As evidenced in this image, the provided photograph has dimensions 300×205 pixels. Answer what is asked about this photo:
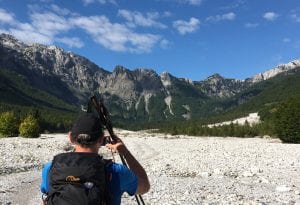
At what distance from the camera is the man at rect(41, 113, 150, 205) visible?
5887 millimetres

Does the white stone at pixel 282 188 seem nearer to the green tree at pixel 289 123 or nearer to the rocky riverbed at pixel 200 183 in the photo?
the rocky riverbed at pixel 200 183

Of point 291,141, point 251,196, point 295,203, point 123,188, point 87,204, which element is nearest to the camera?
point 87,204

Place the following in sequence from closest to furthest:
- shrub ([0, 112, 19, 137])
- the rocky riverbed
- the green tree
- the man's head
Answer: the man's head
the rocky riverbed
the green tree
shrub ([0, 112, 19, 137])

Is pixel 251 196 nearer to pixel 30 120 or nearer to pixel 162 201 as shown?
pixel 162 201

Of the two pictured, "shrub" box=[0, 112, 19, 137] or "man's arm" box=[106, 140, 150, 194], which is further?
"shrub" box=[0, 112, 19, 137]

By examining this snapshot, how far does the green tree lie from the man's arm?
86.9 m

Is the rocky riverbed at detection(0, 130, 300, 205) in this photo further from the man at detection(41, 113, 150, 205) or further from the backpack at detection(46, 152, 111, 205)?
the backpack at detection(46, 152, 111, 205)

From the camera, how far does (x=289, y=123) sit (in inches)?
3561

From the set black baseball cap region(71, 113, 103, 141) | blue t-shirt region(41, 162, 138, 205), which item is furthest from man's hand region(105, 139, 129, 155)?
black baseball cap region(71, 113, 103, 141)

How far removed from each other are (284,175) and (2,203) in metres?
20.8

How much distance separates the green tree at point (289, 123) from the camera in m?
89.6

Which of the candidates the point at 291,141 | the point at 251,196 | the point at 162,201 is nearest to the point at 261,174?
the point at 251,196

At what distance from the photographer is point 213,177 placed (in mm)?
32844

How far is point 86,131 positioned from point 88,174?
571 mm
